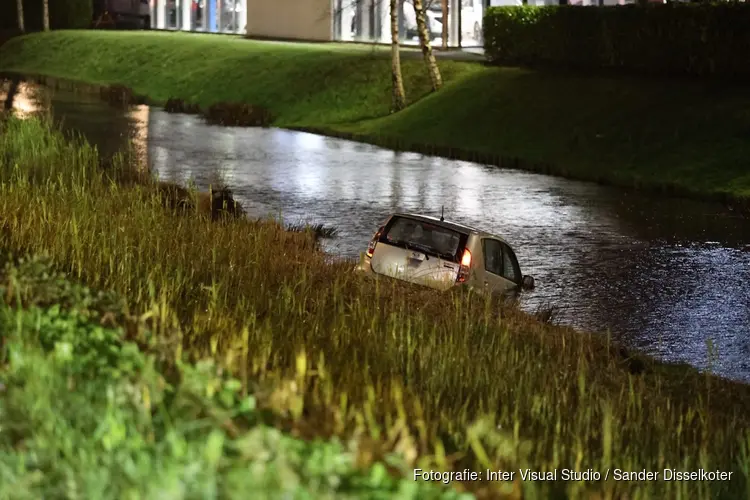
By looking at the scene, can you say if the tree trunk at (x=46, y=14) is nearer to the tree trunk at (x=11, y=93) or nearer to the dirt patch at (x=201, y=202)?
the tree trunk at (x=11, y=93)

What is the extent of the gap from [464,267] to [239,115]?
28064 millimetres

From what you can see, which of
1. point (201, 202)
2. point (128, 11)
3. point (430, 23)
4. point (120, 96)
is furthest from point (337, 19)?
point (201, 202)

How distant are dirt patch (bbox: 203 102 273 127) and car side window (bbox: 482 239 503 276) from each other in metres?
25.6

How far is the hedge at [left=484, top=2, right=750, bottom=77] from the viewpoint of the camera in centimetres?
3088

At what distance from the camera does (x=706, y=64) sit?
3164 centimetres

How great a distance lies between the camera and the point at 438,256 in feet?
47.8

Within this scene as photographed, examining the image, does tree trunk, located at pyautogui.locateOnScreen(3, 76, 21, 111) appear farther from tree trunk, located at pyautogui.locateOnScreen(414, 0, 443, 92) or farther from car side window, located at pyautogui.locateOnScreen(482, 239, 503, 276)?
car side window, located at pyautogui.locateOnScreen(482, 239, 503, 276)

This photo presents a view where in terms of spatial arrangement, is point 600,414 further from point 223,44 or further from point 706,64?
point 223,44

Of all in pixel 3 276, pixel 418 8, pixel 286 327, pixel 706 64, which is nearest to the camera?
pixel 3 276

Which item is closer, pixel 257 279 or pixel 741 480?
pixel 741 480

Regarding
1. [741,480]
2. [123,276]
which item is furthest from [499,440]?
[123,276]

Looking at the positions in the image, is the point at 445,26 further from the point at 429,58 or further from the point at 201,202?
the point at 201,202

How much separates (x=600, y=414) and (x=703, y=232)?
14.1 meters

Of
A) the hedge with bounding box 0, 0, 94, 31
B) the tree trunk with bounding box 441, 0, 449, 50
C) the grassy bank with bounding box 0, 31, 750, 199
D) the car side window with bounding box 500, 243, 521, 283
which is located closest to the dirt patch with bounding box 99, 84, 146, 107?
the grassy bank with bounding box 0, 31, 750, 199
